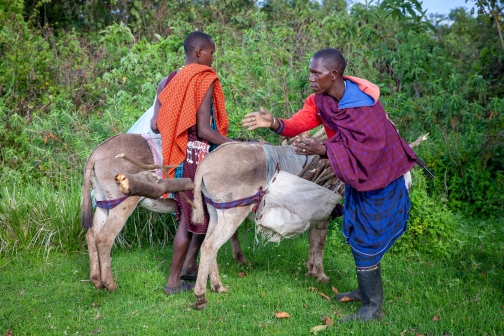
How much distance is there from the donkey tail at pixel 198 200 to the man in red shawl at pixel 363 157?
0.69 m

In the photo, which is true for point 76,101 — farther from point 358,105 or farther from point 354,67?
point 358,105

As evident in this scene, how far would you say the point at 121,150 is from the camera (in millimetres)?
5305

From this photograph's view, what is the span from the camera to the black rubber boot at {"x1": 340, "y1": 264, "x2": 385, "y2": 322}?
4375mm

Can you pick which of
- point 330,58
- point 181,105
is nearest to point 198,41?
point 181,105

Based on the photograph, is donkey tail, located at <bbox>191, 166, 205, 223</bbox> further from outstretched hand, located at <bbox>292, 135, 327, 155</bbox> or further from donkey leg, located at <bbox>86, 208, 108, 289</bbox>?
outstretched hand, located at <bbox>292, 135, 327, 155</bbox>

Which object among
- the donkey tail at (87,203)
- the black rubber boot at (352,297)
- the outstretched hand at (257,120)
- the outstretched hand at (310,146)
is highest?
the outstretched hand at (257,120)

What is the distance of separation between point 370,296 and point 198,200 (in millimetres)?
1647

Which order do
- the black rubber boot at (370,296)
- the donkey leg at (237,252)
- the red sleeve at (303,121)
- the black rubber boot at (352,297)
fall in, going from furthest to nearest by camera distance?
the donkey leg at (237,252)
the black rubber boot at (352,297)
the red sleeve at (303,121)
the black rubber boot at (370,296)

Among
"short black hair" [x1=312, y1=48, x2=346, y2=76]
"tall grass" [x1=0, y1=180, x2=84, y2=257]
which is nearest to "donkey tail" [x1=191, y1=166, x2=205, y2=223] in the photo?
"short black hair" [x1=312, y1=48, x2=346, y2=76]

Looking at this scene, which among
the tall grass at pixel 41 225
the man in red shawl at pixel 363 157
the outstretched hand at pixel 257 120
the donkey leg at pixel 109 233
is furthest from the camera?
the tall grass at pixel 41 225

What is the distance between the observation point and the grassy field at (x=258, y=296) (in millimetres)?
4445

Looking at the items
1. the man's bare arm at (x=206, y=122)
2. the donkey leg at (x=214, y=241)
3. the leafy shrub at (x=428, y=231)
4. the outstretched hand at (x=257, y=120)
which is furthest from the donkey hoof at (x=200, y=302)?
the leafy shrub at (x=428, y=231)

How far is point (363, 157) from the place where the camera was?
3.99 meters

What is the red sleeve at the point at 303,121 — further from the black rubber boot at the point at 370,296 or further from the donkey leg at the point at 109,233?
the donkey leg at the point at 109,233
